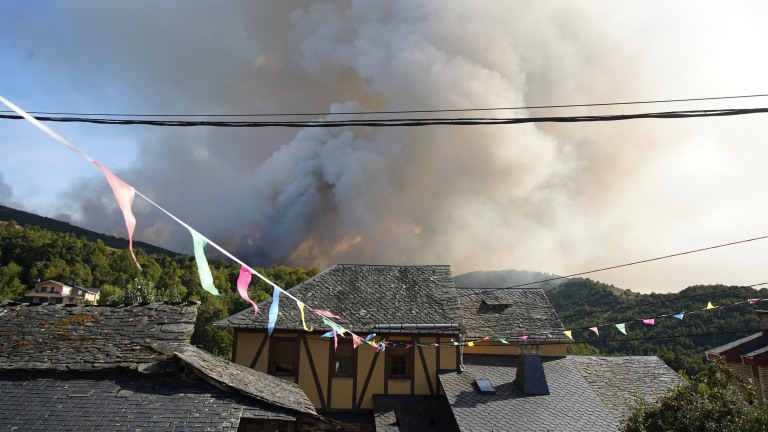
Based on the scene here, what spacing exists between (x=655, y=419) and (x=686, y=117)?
6.50 meters

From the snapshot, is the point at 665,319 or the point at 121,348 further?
the point at 665,319

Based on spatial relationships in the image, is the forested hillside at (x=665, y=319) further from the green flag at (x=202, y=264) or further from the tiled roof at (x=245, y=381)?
the green flag at (x=202, y=264)

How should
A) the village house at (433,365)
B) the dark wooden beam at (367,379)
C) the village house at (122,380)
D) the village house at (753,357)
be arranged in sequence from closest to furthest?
the village house at (122,380) < the village house at (433,365) < the dark wooden beam at (367,379) < the village house at (753,357)

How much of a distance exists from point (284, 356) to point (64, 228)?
110 metres

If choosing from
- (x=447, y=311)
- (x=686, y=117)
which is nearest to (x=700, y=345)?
(x=447, y=311)

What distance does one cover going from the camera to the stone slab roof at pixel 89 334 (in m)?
8.65

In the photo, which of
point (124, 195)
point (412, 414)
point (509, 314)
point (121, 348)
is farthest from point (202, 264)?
point (509, 314)

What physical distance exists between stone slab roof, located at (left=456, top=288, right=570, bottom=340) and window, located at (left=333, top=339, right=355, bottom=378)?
15.0 ft

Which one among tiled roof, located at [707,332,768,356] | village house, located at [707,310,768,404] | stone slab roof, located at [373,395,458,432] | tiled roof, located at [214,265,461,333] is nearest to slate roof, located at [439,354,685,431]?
stone slab roof, located at [373,395,458,432]

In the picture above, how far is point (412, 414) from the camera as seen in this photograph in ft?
46.9

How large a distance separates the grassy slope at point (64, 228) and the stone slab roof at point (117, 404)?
102m

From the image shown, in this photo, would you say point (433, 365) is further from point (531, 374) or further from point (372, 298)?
point (372, 298)

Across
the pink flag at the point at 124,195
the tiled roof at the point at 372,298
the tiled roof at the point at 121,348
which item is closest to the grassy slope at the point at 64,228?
the tiled roof at the point at 372,298

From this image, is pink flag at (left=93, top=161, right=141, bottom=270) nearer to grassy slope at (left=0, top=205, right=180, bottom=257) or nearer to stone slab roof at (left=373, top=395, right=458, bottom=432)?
stone slab roof at (left=373, top=395, right=458, bottom=432)
